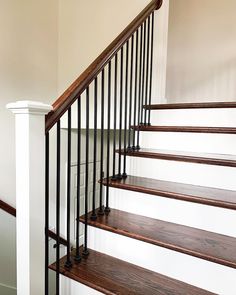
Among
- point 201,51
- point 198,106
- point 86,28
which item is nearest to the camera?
point 198,106

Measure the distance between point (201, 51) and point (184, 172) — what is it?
7.62 feet

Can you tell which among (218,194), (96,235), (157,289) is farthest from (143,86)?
(157,289)

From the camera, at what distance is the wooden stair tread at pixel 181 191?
1.29 metres

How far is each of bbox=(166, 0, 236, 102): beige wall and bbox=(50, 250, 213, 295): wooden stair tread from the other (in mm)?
2605

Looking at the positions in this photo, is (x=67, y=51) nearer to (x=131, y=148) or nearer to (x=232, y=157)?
(x=131, y=148)

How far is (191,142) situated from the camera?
180cm

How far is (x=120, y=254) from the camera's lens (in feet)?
4.50

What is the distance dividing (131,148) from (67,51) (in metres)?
1.68

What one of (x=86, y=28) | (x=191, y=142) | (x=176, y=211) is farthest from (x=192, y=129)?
(x=86, y=28)

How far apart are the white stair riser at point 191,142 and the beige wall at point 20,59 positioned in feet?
4.50

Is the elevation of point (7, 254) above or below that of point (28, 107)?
below

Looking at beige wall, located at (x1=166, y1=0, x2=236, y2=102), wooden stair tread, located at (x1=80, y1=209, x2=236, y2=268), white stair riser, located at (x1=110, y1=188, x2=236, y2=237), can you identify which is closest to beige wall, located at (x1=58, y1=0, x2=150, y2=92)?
beige wall, located at (x1=166, y1=0, x2=236, y2=102)

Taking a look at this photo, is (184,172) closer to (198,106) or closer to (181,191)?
(181,191)

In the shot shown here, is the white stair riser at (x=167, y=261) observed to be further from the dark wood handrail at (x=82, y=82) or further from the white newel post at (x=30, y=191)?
the dark wood handrail at (x=82, y=82)
